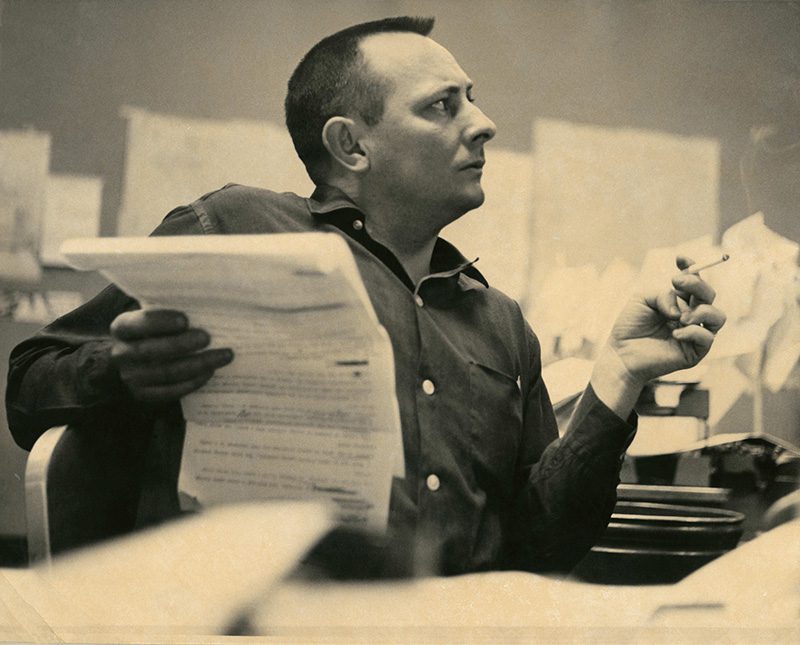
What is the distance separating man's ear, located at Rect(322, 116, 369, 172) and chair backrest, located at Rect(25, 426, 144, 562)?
0.42 meters

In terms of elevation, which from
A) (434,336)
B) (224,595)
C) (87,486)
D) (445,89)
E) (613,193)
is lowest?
(224,595)

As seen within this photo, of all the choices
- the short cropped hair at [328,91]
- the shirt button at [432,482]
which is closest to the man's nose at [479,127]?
the short cropped hair at [328,91]

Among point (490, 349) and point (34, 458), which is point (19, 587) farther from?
point (490, 349)

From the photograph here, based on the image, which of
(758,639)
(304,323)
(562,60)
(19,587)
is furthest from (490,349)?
(19,587)

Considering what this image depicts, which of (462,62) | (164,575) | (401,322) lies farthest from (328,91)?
(164,575)

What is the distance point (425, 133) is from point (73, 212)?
0.45 meters

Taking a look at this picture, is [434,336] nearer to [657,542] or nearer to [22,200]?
[657,542]

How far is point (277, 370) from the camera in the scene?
100 cm

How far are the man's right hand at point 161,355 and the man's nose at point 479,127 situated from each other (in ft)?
1.36

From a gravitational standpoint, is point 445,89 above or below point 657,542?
above

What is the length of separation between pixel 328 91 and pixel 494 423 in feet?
1.55

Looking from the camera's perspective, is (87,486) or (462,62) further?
(462,62)

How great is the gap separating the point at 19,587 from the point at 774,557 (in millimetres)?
958

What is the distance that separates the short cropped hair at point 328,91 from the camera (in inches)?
42.8
